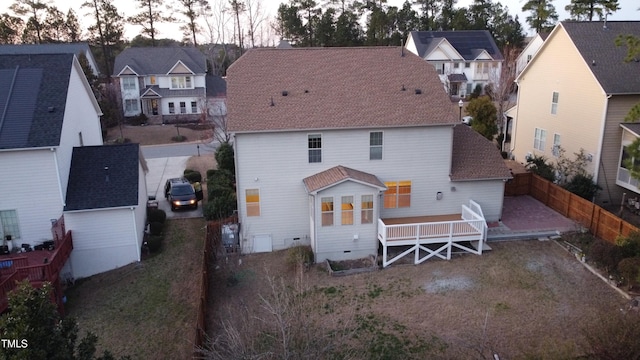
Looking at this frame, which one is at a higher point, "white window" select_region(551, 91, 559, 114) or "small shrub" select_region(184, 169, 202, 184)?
"white window" select_region(551, 91, 559, 114)

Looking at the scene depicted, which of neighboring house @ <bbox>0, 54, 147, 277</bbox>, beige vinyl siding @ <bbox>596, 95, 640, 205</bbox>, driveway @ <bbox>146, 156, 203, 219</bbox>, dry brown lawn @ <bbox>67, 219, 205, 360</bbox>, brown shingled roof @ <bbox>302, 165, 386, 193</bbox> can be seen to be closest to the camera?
dry brown lawn @ <bbox>67, 219, 205, 360</bbox>

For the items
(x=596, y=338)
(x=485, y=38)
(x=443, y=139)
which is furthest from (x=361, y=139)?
(x=485, y=38)

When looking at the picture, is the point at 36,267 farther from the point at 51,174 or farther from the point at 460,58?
the point at 460,58

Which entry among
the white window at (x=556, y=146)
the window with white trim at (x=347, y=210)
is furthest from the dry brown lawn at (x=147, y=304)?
the white window at (x=556, y=146)

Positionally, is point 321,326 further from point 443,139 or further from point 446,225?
point 443,139

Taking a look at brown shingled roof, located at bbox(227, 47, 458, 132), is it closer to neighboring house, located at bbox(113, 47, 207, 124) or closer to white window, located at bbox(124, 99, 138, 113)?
neighboring house, located at bbox(113, 47, 207, 124)

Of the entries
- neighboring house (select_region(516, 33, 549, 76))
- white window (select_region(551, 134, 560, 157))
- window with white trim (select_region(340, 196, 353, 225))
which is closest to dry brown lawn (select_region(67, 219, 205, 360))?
window with white trim (select_region(340, 196, 353, 225))

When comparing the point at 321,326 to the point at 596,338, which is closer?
the point at 596,338
